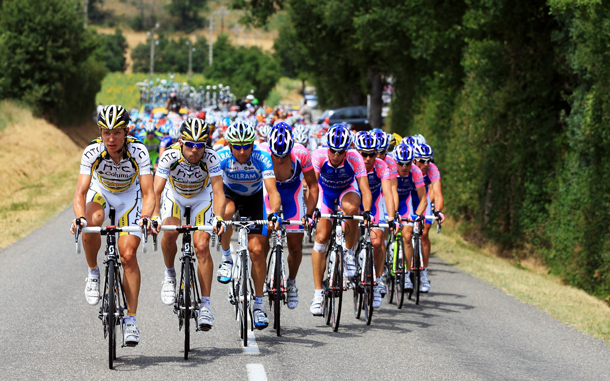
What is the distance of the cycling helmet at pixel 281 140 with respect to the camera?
903 cm

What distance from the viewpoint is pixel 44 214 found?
21828mm

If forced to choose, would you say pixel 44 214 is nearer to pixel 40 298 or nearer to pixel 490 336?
pixel 40 298

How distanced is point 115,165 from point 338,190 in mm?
3357

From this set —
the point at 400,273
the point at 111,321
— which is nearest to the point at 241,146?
the point at 111,321

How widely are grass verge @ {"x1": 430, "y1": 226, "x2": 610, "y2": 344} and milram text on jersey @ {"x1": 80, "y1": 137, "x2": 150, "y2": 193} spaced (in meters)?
5.57

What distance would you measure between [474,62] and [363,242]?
38.5 ft

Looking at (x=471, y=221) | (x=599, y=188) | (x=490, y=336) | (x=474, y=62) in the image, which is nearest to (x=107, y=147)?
(x=490, y=336)

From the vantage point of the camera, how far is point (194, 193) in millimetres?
8633

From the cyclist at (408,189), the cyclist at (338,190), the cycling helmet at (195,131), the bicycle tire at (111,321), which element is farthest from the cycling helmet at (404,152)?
the bicycle tire at (111,321)

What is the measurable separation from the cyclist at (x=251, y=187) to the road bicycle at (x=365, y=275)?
1.26m

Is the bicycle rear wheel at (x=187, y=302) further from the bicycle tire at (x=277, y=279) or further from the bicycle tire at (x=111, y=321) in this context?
the bicycle tire at (x=277, y=279)

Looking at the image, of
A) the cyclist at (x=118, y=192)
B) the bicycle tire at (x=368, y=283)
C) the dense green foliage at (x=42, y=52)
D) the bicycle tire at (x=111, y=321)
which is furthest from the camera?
the dense green foliage at (x=42, y=52)

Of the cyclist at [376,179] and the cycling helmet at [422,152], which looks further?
the cycling helmet at [422,152]

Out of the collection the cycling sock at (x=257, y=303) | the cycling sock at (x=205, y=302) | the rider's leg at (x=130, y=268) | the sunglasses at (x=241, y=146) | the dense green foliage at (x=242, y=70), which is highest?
the dense green foliage at (x=242, y=70)
